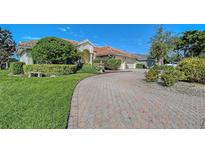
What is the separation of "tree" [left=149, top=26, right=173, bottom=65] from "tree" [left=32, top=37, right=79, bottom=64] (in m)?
15.3

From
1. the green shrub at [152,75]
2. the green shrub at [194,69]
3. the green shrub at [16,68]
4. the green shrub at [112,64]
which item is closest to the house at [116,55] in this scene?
the green shrub at [112,64]

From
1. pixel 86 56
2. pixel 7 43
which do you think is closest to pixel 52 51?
pixel 86 56

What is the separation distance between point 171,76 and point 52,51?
1212cm

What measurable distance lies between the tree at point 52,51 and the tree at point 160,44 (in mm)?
15264

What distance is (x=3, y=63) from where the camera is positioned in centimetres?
3269

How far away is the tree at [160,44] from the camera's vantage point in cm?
2800

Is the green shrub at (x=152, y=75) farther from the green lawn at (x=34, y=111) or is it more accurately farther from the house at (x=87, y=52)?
the house at (x=87, y=52)

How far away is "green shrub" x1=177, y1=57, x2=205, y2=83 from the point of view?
9.49 meters

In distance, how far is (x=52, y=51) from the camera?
17.7 meters

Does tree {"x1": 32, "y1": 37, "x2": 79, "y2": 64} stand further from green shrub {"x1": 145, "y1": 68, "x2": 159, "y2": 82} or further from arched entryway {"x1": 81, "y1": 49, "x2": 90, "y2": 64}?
green shrub {"x1": 145, "y1": 68, "x2": 159, "y2": 82}

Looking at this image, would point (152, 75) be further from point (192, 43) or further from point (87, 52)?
point (192, 43)

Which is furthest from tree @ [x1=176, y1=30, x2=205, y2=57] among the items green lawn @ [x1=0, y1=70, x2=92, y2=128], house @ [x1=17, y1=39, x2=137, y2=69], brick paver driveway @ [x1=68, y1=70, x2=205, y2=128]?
green lawn @ [x1=0, y1=70, x2=92, y2=128]

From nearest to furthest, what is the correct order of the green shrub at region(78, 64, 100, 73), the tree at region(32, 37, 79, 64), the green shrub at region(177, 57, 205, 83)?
the green shrub at region(177, 57, 205, 83) → the tree at region(32, 37, 79, 64) → the green shrub at region(78, 64, 100, 73)
